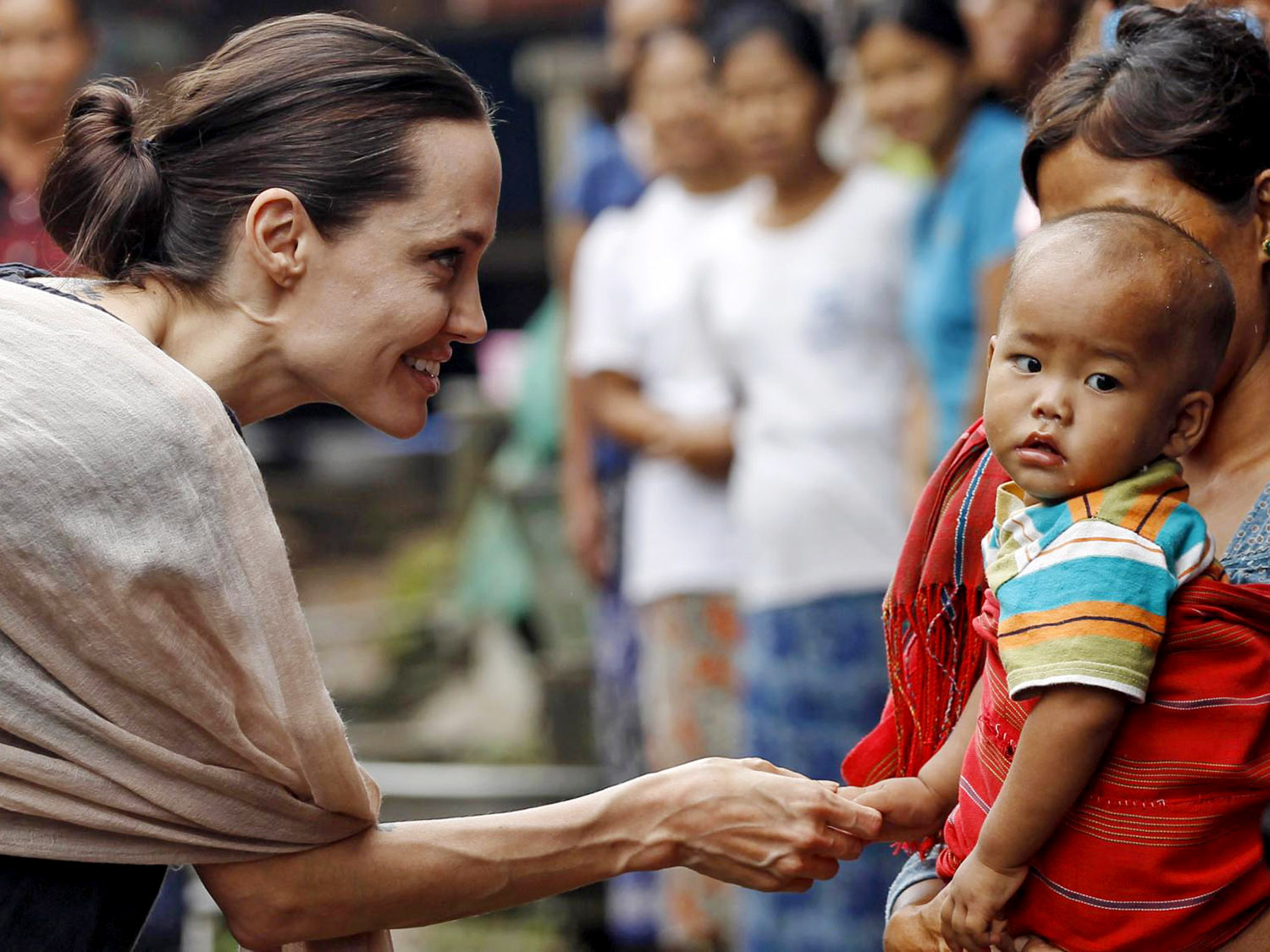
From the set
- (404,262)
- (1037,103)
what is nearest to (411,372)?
(404,262)

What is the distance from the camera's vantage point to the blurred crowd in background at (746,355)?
4.29 metres

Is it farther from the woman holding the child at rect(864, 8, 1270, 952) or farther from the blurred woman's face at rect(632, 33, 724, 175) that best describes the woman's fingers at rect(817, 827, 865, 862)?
the blurred woman's face at rect(632, 33, 724, 175)

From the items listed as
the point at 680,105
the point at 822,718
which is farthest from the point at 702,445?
the point at 680,105

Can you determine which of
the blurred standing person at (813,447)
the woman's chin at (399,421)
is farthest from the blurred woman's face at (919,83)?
the woman's chin at (399,421)

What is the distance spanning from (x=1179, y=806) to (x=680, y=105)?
12.3ft

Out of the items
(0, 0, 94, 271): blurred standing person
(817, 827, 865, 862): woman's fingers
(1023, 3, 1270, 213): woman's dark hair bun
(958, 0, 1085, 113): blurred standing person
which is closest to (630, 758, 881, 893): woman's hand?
(817, 827, 865, 862): woman's fingers

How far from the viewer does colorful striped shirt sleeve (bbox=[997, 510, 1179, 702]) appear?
1700 mm

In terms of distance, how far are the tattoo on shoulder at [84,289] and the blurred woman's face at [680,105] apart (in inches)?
124

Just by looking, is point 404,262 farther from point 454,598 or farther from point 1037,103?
point 454,598

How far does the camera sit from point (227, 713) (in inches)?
80.1

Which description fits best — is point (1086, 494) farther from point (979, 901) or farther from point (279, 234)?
point (279, 234)

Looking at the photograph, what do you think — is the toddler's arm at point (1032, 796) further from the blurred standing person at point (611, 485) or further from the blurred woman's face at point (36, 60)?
the blurred woman's face at point (36, 60)

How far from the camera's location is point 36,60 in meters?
4.84

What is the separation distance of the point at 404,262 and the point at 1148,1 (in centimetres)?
110
